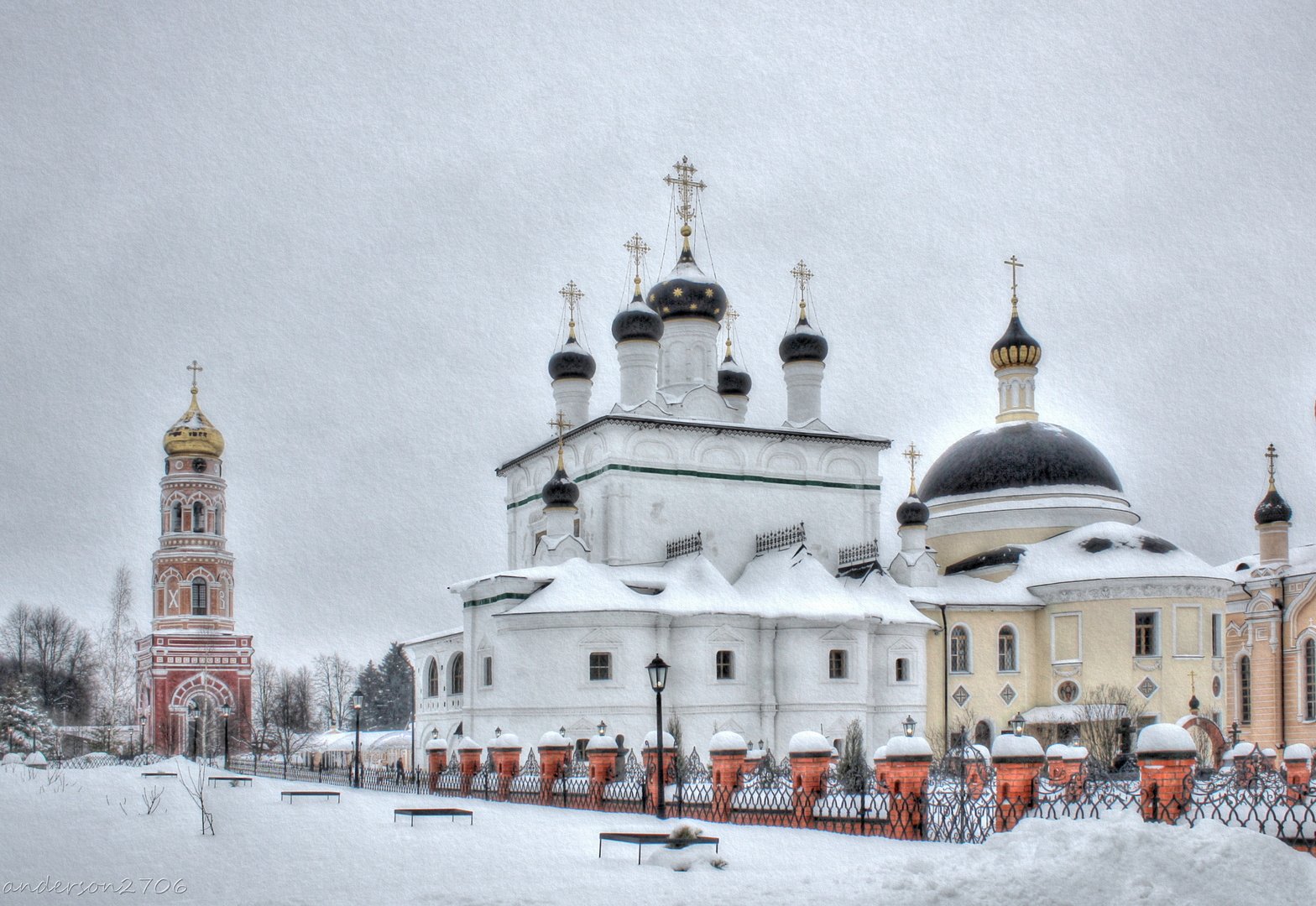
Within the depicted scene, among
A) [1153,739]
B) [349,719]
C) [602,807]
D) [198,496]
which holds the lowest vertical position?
[349,719]

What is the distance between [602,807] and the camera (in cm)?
1664

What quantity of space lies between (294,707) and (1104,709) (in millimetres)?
40550

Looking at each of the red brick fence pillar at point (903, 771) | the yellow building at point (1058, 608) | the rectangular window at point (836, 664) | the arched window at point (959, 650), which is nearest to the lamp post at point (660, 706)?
the red brick fence pillar at point (903, 771)

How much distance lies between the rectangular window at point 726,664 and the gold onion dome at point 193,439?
25.0m

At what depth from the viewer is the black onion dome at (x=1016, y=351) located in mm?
34844

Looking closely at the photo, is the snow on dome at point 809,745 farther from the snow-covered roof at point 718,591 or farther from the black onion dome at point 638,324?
the black onion dome at point 638,324

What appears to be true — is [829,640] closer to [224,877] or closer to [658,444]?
[658,444]

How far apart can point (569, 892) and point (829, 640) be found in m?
17.8

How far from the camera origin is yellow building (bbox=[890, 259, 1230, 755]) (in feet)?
94.8

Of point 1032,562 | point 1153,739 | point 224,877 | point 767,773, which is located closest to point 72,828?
point 224,877

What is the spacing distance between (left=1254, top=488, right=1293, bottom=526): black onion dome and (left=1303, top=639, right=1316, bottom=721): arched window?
3144mm

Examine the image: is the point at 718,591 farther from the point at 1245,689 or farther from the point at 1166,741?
the point at 1166,741

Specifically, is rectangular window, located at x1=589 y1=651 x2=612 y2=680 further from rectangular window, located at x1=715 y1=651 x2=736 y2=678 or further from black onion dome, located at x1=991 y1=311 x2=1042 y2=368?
black onion dome, located at x1=991 y1=311 x2=1042 y2=368

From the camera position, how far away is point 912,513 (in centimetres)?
3078
